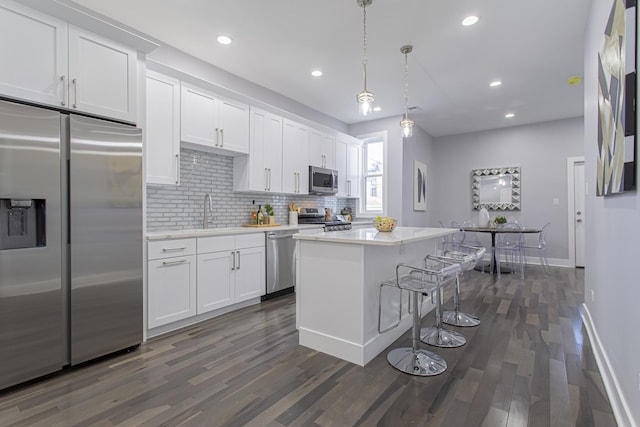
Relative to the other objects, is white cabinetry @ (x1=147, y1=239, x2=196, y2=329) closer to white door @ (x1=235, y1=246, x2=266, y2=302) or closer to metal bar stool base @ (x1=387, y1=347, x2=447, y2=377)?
white door @ (x1=235, y1=246, x2=266, y2=302)

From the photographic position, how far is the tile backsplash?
3322 millimetres

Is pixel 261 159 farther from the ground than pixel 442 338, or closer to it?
farther from the ground

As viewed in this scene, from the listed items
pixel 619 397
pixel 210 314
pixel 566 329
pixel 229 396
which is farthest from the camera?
pixel 210 314

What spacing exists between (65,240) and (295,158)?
10.2 ft

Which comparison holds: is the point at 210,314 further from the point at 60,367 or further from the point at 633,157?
the point at 633,157

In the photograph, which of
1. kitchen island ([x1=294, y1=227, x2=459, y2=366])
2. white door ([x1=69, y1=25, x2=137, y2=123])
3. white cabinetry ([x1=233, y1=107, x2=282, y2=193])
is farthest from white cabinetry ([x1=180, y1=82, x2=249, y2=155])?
kitchen island ([x1=294, y1=227, x2=459, y2=366])

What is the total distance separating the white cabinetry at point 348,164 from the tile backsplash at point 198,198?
1640mm

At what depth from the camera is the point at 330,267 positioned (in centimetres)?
245

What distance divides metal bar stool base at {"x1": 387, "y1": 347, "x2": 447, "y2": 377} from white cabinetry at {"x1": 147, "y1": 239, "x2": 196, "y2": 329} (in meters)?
1.93

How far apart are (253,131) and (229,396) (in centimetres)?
308

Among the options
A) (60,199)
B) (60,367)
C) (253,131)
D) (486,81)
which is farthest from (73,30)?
(486,81)

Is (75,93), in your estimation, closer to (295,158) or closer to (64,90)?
(64,90)

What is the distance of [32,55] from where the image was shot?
207cm

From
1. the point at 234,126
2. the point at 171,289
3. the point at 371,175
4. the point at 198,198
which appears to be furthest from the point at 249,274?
the point at 371,175
